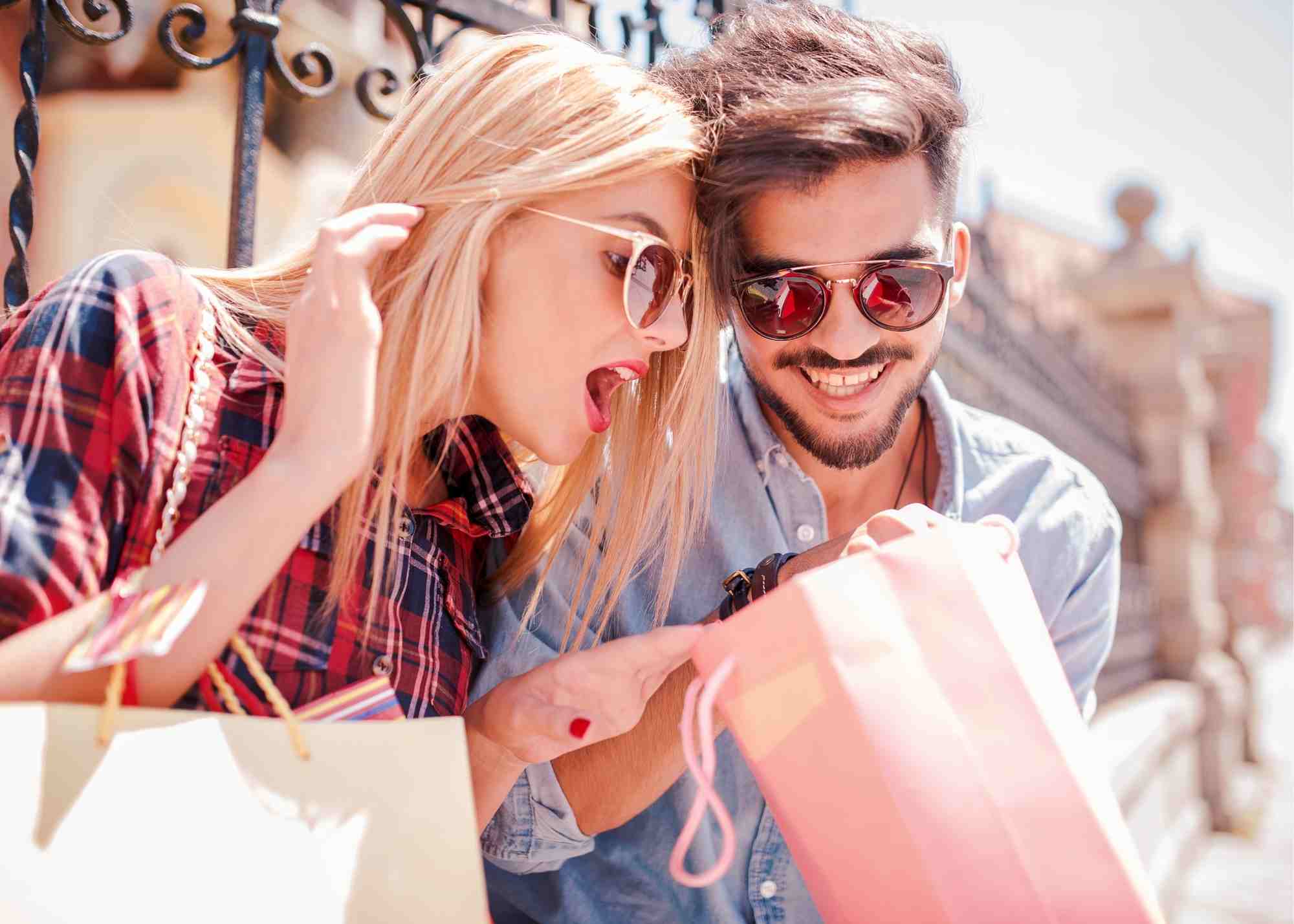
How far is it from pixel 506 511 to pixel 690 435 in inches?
14.7

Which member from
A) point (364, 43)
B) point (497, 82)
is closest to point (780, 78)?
point (497, 82)

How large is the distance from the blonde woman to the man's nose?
0.90 feet

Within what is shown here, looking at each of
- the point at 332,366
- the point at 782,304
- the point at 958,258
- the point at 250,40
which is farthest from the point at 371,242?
the point at 958,258

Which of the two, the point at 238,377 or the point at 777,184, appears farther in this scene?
the point at 777,184

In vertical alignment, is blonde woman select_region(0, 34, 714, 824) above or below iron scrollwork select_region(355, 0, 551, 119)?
below

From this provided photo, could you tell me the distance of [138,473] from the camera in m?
1.25

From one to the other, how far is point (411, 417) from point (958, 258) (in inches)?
56.8

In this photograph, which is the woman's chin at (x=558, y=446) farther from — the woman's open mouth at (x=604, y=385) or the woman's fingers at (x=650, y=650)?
the woman's fingers at (x=650, y=650)

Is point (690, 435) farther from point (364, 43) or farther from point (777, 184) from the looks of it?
point (364, 43)

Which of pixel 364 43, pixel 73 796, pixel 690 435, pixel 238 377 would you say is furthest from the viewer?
pixel 364 43

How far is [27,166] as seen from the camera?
1.81 m

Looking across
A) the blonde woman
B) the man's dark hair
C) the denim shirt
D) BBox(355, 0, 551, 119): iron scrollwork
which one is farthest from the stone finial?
the blonde woman

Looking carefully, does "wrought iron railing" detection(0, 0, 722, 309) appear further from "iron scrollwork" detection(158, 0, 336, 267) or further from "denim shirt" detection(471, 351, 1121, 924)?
"denim shirt" detection(471, 351, 1121, 924)

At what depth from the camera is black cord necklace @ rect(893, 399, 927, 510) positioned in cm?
247
